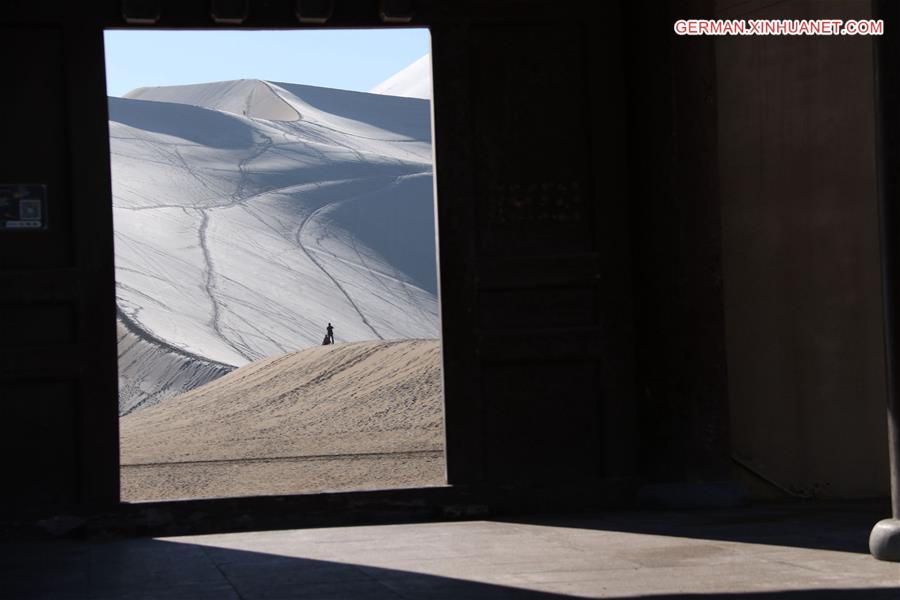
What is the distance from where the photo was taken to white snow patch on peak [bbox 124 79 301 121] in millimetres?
96625

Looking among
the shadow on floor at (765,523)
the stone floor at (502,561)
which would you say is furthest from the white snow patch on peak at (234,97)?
the stone floor at (502,561)

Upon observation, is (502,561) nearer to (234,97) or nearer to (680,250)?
(680,250)

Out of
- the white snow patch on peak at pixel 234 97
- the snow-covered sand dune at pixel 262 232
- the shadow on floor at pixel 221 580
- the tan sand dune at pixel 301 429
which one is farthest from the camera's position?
→ the white snow patch on peak at pixel 234 97

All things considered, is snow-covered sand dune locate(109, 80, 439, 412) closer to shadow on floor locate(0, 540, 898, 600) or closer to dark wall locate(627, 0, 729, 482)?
dark wall locate(627, 0, 729, 482)

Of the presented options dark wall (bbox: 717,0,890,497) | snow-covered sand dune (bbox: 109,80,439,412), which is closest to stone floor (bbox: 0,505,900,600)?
dark wall (bbox: 717,0,890,497)

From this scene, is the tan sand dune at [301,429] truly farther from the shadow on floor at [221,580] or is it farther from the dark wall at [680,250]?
the shadow on floor at [221,580]

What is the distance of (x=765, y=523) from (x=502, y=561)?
147 cm

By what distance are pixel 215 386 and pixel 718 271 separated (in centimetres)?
1625

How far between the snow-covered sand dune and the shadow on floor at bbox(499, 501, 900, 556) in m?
30.6

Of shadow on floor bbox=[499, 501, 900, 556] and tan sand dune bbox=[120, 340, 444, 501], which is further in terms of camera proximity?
tan sand dune bbox=[120, 340, 444, 501]

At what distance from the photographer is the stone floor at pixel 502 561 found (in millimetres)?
4379

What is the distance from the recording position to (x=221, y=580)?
188 inches

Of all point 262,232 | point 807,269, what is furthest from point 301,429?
point 262,232

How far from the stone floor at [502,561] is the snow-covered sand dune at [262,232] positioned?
30796 millimetres
